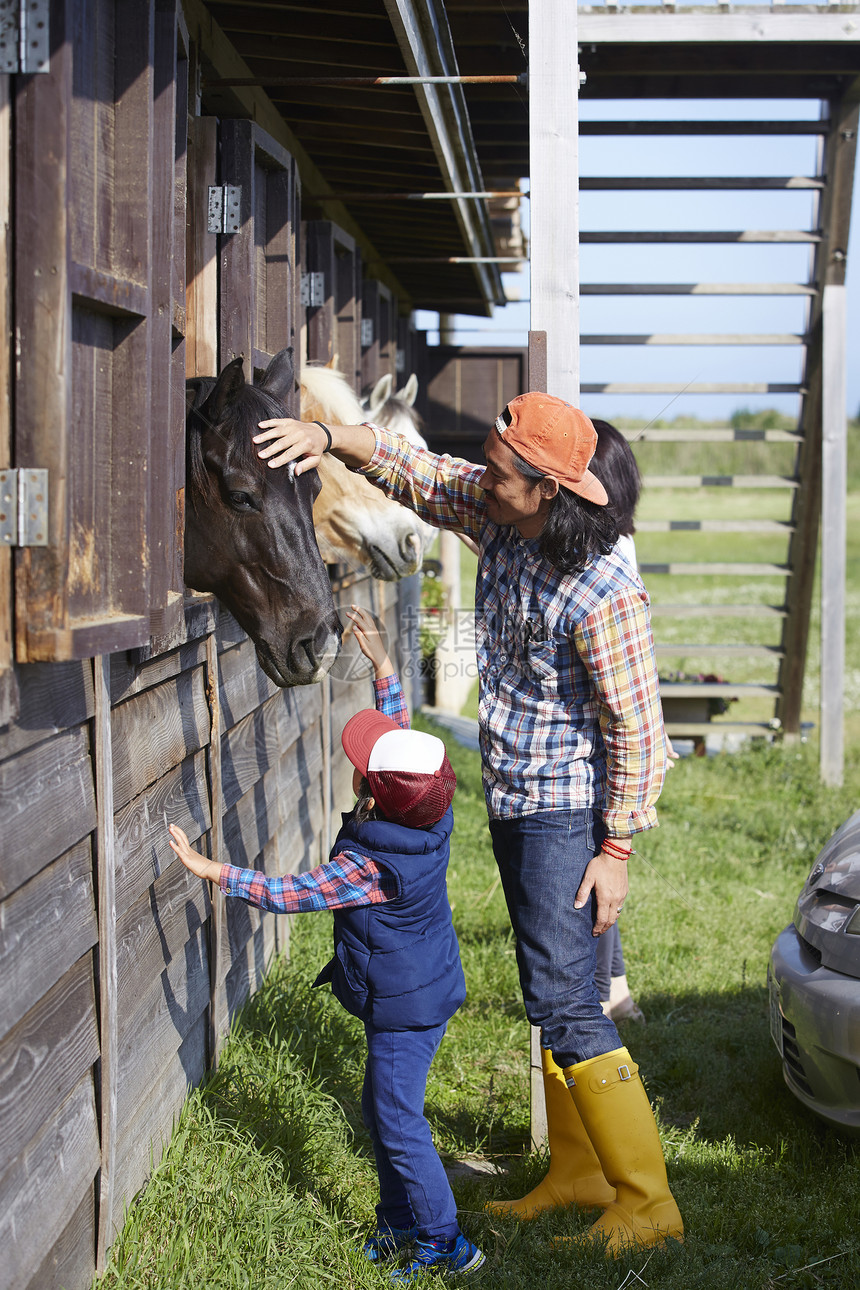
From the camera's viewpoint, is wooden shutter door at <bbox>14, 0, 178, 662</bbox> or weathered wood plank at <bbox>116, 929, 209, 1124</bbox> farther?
weathered wood plank at <bbox>116, 929, 209, 1124</bbox>

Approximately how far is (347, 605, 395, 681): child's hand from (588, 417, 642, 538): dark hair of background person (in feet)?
2.43

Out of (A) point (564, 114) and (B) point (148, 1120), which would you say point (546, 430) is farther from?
(B) point (148, 1120)

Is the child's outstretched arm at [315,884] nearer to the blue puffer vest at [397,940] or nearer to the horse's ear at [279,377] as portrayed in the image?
the blue puffer vest at [397,940]

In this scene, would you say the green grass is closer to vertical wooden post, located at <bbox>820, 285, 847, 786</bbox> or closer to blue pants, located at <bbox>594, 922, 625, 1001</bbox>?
blue pants, located at <bbox>594, 922, 625, 1001</bbox>

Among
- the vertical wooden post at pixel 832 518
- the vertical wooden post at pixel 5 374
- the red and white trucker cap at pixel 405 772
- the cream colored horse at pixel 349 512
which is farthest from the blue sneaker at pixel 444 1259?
the vertical wooden post at pixel 832 518

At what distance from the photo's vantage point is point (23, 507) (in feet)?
5.86

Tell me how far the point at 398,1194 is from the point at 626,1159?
1.84 feet

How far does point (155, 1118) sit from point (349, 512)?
2.74 meters

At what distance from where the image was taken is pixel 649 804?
2.66 meters

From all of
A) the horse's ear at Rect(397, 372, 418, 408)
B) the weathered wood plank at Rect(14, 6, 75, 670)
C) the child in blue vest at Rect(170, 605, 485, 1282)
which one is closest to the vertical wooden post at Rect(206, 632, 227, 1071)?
the child in blue vest at Rect(170, 605, 485, 1282)

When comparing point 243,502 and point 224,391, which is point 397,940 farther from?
point 224,391

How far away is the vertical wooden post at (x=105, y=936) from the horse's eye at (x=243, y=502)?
67 centimetres

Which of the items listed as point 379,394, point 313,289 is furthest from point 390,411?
point 313,289

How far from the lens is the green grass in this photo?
99.0 inches
